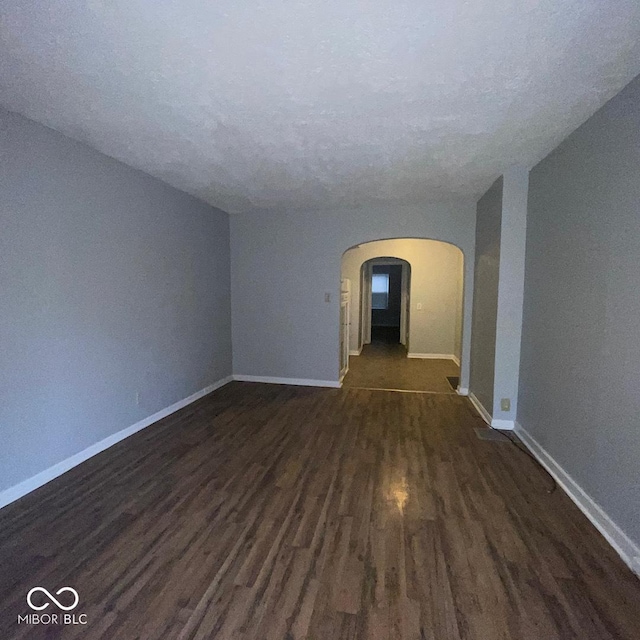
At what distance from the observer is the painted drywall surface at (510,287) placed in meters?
3.47

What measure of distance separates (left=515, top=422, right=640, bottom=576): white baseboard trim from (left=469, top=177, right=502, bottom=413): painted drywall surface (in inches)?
36.5

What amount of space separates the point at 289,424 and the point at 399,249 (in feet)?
16.4

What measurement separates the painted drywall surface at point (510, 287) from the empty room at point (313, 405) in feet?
0.08

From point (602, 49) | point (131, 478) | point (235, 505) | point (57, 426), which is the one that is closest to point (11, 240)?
point (57, 426)

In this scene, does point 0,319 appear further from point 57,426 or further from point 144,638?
point 144,638

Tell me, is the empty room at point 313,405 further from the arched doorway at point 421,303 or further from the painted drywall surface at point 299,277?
the arched doorway at point 421,303

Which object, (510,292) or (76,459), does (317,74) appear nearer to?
(510,292)

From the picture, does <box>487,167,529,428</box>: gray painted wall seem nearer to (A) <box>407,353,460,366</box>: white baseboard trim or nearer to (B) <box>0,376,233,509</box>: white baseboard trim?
(B) <box>0,376,233,509</box>: white baseboard trim

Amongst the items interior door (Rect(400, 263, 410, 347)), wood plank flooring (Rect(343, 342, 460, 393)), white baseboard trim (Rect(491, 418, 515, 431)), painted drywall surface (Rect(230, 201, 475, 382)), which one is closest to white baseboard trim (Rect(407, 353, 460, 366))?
wood plank flooring (Rect(343, 342, 460, 393))

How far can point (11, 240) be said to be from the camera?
2330mm

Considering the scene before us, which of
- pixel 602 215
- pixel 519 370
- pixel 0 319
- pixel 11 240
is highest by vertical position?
pixel 602 215

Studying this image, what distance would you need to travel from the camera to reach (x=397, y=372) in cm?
633

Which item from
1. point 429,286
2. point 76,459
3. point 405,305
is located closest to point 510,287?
point 429,286

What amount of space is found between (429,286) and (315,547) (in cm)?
642
